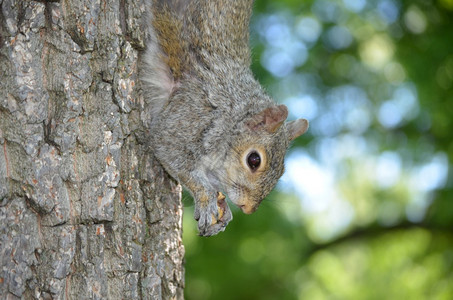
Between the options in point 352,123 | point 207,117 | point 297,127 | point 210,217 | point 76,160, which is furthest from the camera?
point 352,123

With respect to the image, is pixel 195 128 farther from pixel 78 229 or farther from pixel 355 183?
pixel 355 183

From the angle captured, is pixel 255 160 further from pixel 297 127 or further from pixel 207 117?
pixel 297 127

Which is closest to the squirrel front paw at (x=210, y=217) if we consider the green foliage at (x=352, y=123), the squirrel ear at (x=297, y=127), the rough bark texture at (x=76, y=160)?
the rough bark texture at (x=76, y=160)

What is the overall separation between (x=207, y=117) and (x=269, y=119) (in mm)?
262

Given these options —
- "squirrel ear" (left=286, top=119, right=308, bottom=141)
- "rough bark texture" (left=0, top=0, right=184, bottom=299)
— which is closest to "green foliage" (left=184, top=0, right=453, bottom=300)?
"squirrel ear" (left=286, top=119, right=308, bottom=141)

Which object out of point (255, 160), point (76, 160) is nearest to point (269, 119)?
point (255, 160)

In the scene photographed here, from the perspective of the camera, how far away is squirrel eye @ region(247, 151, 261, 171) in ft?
7.83

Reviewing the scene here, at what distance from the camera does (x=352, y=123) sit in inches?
191

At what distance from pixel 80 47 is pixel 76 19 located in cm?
9

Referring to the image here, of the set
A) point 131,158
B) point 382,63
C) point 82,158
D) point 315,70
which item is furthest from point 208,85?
point 382,63

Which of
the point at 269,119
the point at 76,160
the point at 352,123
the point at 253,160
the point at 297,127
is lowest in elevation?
the point at 76,160

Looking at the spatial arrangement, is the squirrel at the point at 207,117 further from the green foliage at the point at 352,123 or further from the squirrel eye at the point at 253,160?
the green foliage at the point at 352,123

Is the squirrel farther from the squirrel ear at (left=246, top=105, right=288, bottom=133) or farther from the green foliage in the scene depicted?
the green foliage

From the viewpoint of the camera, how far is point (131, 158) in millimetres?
1952
